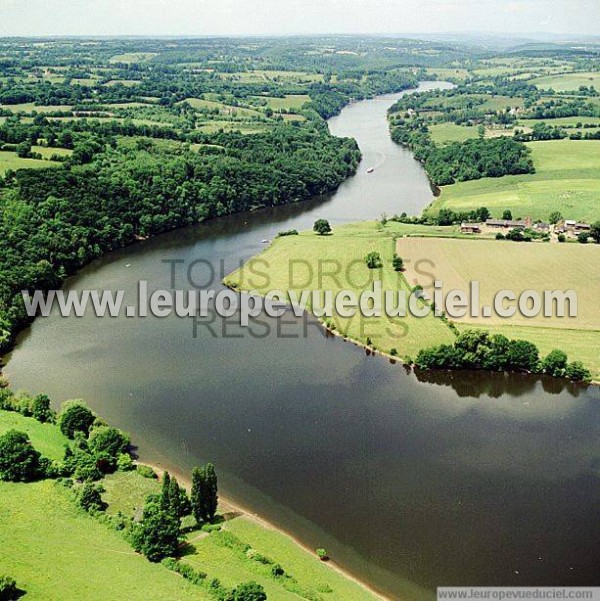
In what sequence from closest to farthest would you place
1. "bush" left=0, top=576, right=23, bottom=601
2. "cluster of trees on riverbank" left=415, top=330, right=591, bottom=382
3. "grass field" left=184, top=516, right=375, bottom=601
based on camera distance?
"bush" left=0, top=576, right=23, bottom=601, "grass field" left=184, top=516, right=375, bottom=601, "cluster of trees on riverbank" left=415, top=330, right=591, bottom=382

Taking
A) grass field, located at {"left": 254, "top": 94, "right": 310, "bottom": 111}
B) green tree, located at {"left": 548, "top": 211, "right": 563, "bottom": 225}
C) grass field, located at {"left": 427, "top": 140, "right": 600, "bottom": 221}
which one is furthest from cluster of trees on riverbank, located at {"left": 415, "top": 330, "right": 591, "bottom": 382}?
grass field, located at {"left": 254, "top": 94, "right": 310, "bottom": 111}

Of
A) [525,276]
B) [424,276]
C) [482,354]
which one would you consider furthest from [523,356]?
[424,276]

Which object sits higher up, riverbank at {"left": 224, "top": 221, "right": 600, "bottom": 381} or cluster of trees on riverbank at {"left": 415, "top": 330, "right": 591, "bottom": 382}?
riverbank at {"left": 224, "top": 221, "right": 600, "bottom": 381}

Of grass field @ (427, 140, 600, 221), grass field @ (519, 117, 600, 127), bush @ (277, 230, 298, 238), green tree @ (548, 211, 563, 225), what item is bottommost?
bush @ (277, 230, 298, 238)

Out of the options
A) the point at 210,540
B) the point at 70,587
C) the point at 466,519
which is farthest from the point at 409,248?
the point at 70,587

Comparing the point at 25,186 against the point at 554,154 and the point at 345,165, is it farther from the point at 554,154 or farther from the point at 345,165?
the point at 554,154

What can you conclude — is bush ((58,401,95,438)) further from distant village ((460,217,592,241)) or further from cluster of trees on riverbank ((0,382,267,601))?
distant village ((460,217,592,241))

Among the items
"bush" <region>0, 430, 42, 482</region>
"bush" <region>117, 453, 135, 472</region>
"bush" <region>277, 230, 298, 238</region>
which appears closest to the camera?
"bush" <region>0, 430, 42, 482</region>

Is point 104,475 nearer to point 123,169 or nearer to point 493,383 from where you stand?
point 493,383
